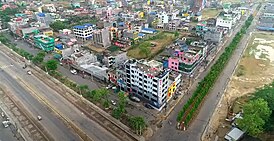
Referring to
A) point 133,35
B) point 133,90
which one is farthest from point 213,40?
point 133,90

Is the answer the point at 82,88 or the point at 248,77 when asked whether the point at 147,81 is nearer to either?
the point at 82,88

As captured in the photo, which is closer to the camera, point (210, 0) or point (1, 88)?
point (1, 88)

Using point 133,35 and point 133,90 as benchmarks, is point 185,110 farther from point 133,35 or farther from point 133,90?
point 133,35

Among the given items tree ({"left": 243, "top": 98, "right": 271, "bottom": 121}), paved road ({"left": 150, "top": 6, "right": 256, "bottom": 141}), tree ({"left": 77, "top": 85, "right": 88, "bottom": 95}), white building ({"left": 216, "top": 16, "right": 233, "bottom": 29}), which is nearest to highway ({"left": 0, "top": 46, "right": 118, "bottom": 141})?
tree ({"left": 77, "top": 85, "right": 88, "bottom": 95})

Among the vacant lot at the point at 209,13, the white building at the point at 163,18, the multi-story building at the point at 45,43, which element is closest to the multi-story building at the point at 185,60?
the multi-story building at the point at 45,43

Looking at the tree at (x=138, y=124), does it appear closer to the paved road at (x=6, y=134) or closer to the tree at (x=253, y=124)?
the tree at (x=253, y=124)
